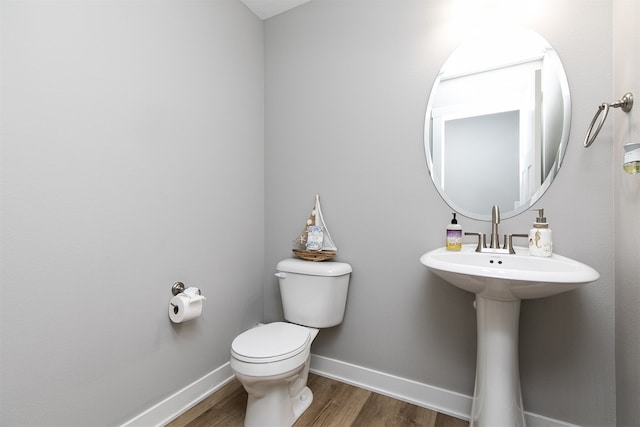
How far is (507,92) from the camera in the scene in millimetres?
1450

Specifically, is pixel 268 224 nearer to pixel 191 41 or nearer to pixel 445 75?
pixel 191 41

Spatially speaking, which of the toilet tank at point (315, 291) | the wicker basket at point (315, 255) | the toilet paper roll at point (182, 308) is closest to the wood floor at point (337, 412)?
the toilet tank at point (315, 291)

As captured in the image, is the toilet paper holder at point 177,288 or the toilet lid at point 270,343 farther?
the toilet paper holder at point 177,288

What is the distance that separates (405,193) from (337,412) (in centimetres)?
122

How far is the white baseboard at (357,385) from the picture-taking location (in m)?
1.41

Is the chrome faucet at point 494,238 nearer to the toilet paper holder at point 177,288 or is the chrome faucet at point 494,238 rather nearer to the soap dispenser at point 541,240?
the soap dispenser at point 541,240

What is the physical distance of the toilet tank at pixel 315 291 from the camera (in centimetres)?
173

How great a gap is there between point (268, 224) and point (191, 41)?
119 cm

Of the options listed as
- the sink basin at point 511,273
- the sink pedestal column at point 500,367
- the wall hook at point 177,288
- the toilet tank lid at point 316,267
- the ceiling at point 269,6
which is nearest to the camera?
the sink basin at point 511,273

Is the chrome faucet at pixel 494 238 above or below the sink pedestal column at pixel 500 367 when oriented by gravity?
above

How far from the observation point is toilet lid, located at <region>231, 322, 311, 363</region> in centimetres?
132

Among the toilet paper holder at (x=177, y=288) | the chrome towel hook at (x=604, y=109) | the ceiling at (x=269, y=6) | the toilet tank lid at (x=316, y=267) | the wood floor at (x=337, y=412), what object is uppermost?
the ceiling at (x=269, y=6)

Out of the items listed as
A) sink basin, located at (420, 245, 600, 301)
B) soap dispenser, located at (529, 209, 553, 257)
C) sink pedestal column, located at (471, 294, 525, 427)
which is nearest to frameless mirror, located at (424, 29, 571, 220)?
soap dispenser, located at (529, 209, 553, 257)

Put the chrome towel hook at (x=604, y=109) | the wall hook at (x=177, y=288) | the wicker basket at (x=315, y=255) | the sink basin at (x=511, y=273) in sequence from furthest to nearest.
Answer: the wicker basket at (x=315, y=255), the wall hook at (x=177, y=288), the chrome towel hook at (x=604, y=109), the sink basin at (x=511, y=273)
